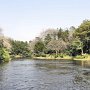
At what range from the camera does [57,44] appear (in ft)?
305

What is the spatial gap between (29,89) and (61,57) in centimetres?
6061

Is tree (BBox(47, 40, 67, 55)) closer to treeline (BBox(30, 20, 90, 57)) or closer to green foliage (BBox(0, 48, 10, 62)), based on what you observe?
treeline (BBox(30, 20, 90, 57))

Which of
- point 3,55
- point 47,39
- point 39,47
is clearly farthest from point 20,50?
point 3,55

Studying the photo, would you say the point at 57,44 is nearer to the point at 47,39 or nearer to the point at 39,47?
the point at 39,47

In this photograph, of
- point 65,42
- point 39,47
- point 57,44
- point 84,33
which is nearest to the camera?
point 84,33

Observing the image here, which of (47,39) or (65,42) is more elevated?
(47,39)

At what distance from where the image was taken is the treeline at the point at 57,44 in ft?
270

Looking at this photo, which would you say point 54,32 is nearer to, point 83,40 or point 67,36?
point 67,36

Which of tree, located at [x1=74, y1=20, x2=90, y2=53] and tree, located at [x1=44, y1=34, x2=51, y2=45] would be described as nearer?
tree, located at [x1=74, y1=20, x2=90, y2=53]

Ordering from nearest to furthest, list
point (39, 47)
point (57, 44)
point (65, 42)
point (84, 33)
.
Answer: point (84, 33) < point (57, 44) < point (39, 47) < point (65, 42)

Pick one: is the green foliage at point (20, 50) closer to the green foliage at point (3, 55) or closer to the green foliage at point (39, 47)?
the green foliage at point (39, 47)

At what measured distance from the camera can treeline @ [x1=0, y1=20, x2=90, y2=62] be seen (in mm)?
82312

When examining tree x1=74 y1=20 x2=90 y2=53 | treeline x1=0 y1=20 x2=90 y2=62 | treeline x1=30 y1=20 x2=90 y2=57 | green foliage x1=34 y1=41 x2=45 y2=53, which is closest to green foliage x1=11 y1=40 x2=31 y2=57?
treeline x1=0 y1=20 x2=90 y2=62

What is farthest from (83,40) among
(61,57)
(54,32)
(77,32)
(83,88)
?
(83,88)
